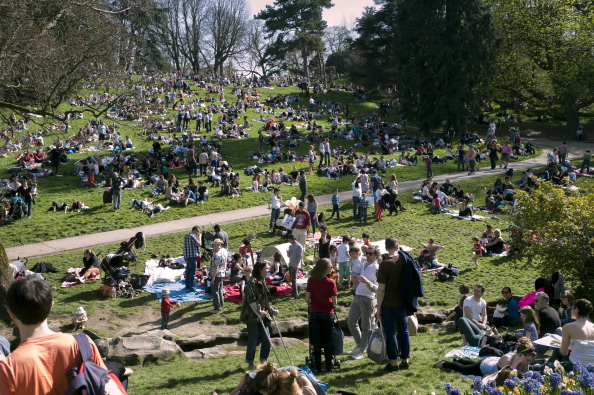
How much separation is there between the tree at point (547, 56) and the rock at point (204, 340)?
39323 millimetres

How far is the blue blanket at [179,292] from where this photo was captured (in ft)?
46.3

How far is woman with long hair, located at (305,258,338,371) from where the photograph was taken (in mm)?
8305

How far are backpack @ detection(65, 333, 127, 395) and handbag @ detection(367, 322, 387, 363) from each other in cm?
506

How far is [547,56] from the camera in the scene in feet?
153

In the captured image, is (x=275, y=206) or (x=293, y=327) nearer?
(x=293, y=327)

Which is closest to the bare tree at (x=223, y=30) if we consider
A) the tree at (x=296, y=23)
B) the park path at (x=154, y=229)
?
the tree at (x=296, y=23)

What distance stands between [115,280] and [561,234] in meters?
10.3

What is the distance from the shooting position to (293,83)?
63.8 metres

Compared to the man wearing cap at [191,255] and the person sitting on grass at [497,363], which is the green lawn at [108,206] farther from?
the person sitting on grass at [497,363]

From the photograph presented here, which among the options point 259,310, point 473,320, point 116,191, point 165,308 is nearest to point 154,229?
point 116,191

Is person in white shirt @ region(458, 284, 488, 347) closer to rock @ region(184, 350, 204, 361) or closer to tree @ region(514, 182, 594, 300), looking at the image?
tree @ region(514, 182, 594, 300)

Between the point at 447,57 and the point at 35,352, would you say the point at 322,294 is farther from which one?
the point at 447,57

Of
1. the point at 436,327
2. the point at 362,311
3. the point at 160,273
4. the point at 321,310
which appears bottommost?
the point at 436,327

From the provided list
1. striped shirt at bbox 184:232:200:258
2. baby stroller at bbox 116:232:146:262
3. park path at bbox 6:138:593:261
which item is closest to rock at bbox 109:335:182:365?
striped shirt at bbox 184:232:200:258
